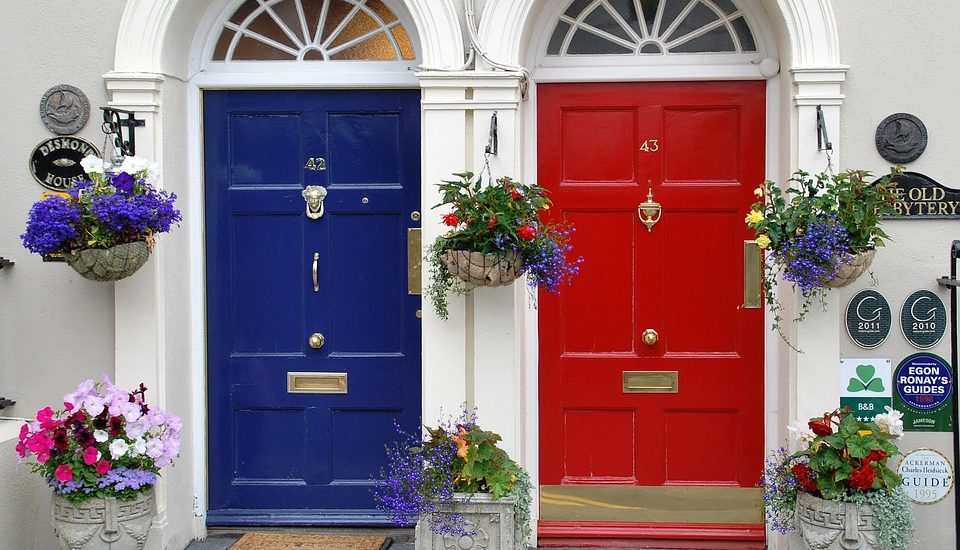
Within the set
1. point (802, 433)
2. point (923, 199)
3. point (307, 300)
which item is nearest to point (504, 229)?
point (307, 300)

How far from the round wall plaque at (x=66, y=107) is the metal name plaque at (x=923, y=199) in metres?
3.98

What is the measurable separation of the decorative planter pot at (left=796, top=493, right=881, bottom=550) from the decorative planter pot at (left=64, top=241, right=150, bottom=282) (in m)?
3.28

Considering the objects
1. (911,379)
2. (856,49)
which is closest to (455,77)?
(856,49)

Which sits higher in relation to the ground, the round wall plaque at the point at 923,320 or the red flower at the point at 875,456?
the round wall plaque at the point at 923,320

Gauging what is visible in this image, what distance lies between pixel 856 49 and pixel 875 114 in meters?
0.32

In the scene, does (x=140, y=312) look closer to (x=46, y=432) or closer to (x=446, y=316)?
(x=46, y=432)

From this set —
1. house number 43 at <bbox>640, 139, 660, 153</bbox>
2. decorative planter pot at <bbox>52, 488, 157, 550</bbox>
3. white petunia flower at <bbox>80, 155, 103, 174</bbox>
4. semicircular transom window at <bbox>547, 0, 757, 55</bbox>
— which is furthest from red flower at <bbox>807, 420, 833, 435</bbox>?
white petunia flower at <bbox>80, 155, 103, 174</bbox>

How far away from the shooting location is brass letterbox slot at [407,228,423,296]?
5680 mm

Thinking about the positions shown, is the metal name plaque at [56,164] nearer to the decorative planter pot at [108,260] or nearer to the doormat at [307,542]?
the decorative planter pot at [108,260]

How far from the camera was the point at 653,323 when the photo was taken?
5.68 metres

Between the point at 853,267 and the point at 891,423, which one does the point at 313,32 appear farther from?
the point at 891,423

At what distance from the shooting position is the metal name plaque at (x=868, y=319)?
17.3ft

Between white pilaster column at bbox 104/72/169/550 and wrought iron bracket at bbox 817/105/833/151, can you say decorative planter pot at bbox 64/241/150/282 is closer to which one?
white pilaster column at bbox 104/72/169/550

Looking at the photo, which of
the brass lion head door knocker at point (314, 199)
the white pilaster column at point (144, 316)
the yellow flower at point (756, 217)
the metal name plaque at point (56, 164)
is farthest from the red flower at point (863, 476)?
the metal name plaque at point (56, 164)
